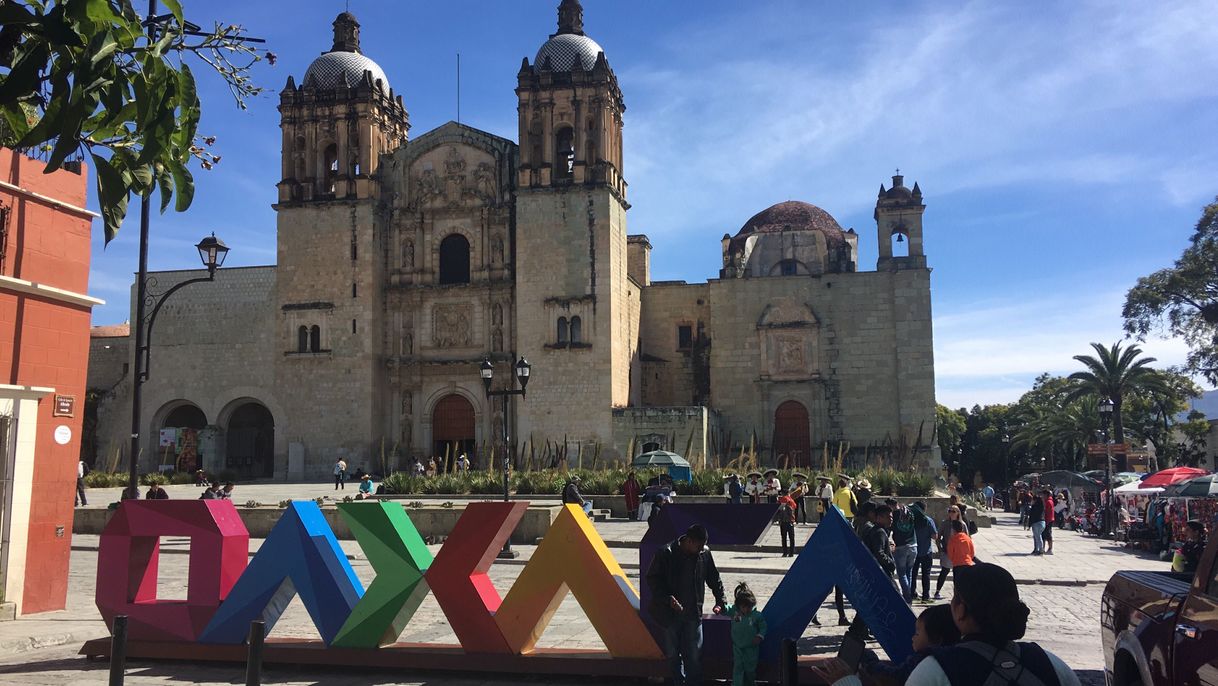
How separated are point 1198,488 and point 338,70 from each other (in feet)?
99.3

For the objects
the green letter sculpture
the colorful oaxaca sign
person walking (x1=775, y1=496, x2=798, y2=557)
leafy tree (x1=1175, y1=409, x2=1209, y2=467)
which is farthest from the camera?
leafy tree (x1=1175, y1=409, x2=1209, y2=467)

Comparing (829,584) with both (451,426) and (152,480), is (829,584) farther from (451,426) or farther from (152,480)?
(451,426)

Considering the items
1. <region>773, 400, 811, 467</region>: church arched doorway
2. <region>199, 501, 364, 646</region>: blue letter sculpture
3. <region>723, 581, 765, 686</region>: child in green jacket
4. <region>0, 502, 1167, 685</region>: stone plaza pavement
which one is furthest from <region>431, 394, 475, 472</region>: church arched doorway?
<region>723, 581, 765, 686</region>: child in green jacket

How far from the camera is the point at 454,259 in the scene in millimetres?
35750

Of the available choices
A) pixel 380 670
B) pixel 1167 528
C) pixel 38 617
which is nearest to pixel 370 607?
pixel 380 670

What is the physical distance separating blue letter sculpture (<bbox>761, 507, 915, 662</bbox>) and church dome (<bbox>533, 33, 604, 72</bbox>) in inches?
1140

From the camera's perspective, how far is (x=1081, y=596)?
12430mm

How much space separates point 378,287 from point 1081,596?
89.9 ft

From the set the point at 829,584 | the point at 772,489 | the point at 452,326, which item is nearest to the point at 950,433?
the point at 452,326

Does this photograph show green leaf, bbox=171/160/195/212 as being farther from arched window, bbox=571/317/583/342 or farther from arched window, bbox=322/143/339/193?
arched window, bbox=322/143/339/193

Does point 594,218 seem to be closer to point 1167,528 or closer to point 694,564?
point 1167,528

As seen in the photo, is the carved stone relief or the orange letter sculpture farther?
the carved stone relief

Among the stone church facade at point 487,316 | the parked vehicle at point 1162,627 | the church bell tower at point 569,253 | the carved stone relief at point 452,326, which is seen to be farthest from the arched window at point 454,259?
the parked vehicle at point 1162,627

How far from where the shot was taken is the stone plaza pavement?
7941 mm
